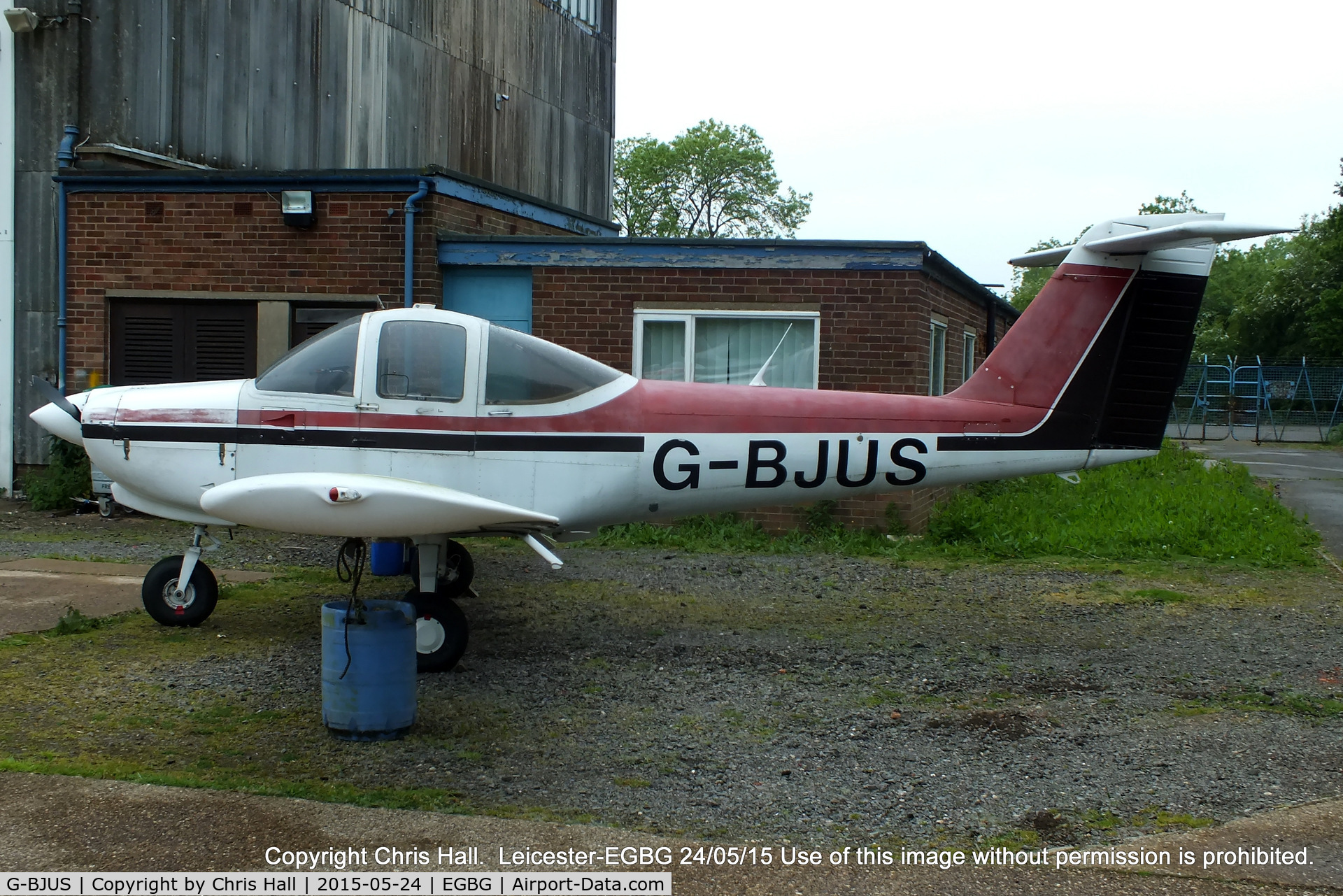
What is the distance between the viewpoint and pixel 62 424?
6.72 m

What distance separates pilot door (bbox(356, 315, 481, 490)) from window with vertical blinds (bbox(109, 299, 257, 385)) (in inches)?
237

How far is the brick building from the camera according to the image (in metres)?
10.9

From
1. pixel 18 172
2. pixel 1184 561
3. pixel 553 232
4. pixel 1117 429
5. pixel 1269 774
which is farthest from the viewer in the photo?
pixel 553 232

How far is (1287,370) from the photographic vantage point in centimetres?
3803

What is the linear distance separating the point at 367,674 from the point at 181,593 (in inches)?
106

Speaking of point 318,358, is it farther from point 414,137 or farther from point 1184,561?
point 414,137

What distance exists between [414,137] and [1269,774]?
1540cm

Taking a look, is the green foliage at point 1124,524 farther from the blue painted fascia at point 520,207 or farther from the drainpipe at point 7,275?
the drainpipe at point 7,275

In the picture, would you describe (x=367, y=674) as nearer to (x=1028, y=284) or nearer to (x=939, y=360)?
(x=939, y=360)

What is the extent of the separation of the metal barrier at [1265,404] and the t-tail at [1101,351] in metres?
26.7

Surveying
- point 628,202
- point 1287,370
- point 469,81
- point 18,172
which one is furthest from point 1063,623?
point 628,202

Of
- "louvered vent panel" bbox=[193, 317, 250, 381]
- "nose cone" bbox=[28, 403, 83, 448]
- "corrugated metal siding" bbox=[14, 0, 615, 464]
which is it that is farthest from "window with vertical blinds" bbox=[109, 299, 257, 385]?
"nose cone" bbox=[28, 403, 83, 448]

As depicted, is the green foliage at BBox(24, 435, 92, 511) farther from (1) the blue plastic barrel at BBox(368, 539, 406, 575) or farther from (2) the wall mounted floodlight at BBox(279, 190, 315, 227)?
(1) the blue plastic barrel at BBox(368, 539, 406, 575)

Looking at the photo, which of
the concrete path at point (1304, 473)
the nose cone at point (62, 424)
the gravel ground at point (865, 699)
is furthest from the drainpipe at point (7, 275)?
the concrete path at point (1304, 473)
